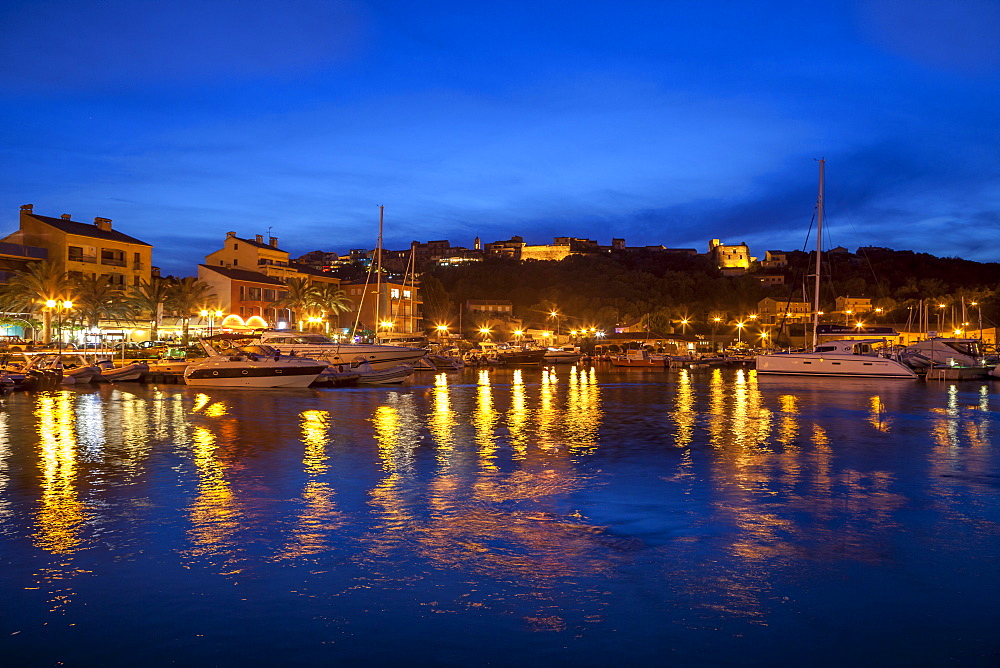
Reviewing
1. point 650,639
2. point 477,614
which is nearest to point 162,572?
point 477,614

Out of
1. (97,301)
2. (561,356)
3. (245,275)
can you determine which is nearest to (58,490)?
(97,301)

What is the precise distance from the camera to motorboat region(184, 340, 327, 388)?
143 ft

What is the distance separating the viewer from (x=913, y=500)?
15117mm

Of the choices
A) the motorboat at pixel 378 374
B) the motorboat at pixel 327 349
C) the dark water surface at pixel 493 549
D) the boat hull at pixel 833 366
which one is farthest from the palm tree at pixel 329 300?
the dark water surface at pixel 493 549

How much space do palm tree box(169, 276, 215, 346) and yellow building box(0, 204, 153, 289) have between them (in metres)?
4.61

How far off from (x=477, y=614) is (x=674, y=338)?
11831 cm

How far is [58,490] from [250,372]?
2903 centimetres

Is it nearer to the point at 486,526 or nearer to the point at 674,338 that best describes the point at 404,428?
the point at 486,526

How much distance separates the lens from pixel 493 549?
1119 centimetres

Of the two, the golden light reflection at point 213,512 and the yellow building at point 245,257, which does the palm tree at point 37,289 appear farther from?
the golden light reflection at point 213,512

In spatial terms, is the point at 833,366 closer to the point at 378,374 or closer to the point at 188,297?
the point at 378,374

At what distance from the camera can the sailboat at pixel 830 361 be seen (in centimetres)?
6016

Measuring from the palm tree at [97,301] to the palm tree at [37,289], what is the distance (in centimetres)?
173

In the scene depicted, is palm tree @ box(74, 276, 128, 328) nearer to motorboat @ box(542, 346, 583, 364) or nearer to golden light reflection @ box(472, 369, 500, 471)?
golden light reflection @ box(472, 369, 500, 471)
